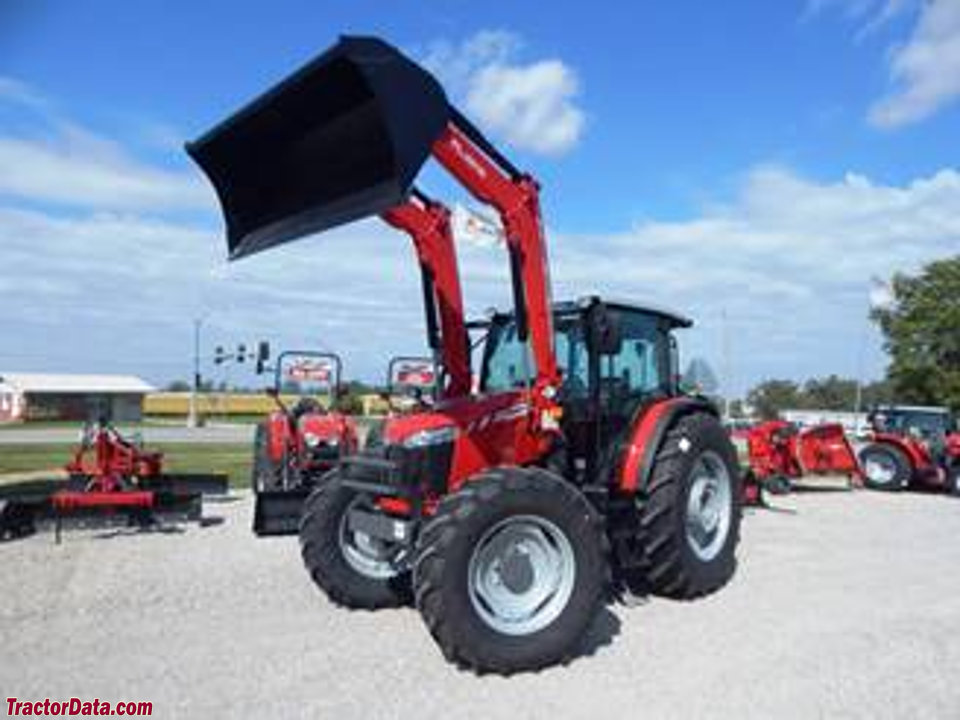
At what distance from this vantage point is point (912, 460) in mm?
18984

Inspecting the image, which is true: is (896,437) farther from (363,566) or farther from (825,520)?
(363,566)

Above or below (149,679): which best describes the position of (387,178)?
above

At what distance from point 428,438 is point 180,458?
20316mm

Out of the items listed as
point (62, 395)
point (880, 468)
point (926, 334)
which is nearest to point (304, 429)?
point (880, 468)

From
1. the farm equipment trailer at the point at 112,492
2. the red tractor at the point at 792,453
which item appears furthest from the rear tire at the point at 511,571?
the red tractor at the point at 792,453

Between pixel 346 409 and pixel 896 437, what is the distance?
10.4 meters

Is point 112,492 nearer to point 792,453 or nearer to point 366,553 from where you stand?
point 366,553

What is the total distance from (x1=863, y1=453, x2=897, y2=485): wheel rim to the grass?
442 inches

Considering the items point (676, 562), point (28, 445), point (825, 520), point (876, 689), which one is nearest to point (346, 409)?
point (825, 520)

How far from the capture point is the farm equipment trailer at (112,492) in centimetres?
1121

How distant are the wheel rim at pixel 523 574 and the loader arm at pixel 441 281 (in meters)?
2.18

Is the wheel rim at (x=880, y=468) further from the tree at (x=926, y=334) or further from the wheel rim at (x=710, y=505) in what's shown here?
the tree at (x=926, y=334)

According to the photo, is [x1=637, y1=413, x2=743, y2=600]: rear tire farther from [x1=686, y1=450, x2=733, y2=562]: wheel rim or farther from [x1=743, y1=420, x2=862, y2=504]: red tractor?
[x1=743, y1=420, x2=862, y2=504]: red tractor

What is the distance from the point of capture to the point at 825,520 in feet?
45.6
